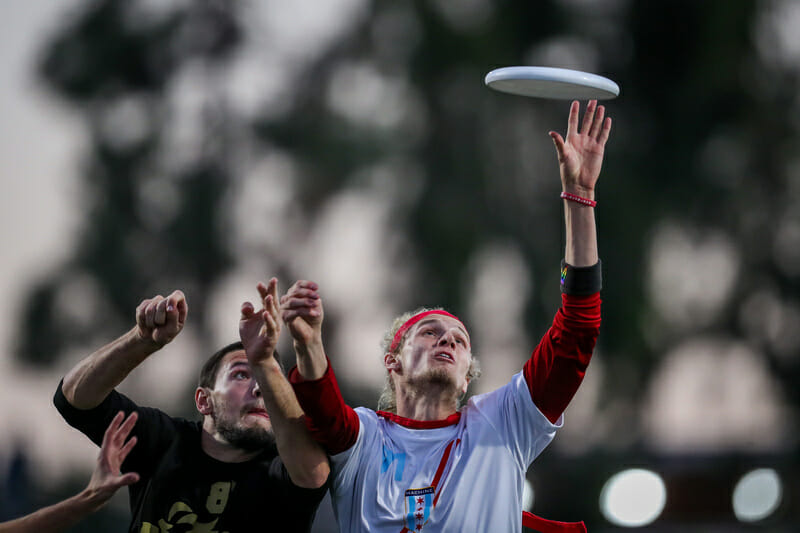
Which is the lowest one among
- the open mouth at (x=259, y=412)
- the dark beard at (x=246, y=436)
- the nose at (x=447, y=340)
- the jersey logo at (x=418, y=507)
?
the jersey logo at (x=418, y=507)

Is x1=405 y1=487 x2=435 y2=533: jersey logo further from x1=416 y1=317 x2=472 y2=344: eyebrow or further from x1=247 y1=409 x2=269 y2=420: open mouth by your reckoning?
x1=416 y1=317 x2=472 y2=344: eyebrow

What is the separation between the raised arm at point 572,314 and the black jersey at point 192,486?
3.59 ft

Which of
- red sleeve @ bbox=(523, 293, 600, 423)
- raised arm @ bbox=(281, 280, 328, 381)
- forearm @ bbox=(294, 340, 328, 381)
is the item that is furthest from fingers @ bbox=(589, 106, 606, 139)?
forearm @ bbox=(294, 340, 328, 381)

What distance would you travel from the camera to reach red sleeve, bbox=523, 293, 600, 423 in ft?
15.9

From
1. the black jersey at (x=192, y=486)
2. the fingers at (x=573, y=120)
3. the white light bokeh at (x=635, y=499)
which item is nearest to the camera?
the black jersey at (x=192, y=486)

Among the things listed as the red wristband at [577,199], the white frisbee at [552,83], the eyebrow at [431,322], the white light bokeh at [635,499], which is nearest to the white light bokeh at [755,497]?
the white light bokeh at [635,499]

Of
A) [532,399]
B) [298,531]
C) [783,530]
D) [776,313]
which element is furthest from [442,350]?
[776,313]

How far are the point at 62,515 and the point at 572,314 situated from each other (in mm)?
2223

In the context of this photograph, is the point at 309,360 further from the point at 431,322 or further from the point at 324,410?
the point at 431,322

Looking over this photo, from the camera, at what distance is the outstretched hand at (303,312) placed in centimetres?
458

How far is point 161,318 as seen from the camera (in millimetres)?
4715

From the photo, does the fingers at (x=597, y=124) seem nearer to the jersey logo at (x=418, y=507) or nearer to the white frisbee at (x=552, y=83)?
the white frisbee at (x=552, y=83)

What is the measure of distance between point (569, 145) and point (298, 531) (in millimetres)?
2097

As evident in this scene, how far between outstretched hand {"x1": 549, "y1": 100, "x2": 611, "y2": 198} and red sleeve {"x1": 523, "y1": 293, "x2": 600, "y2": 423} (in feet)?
1.72
